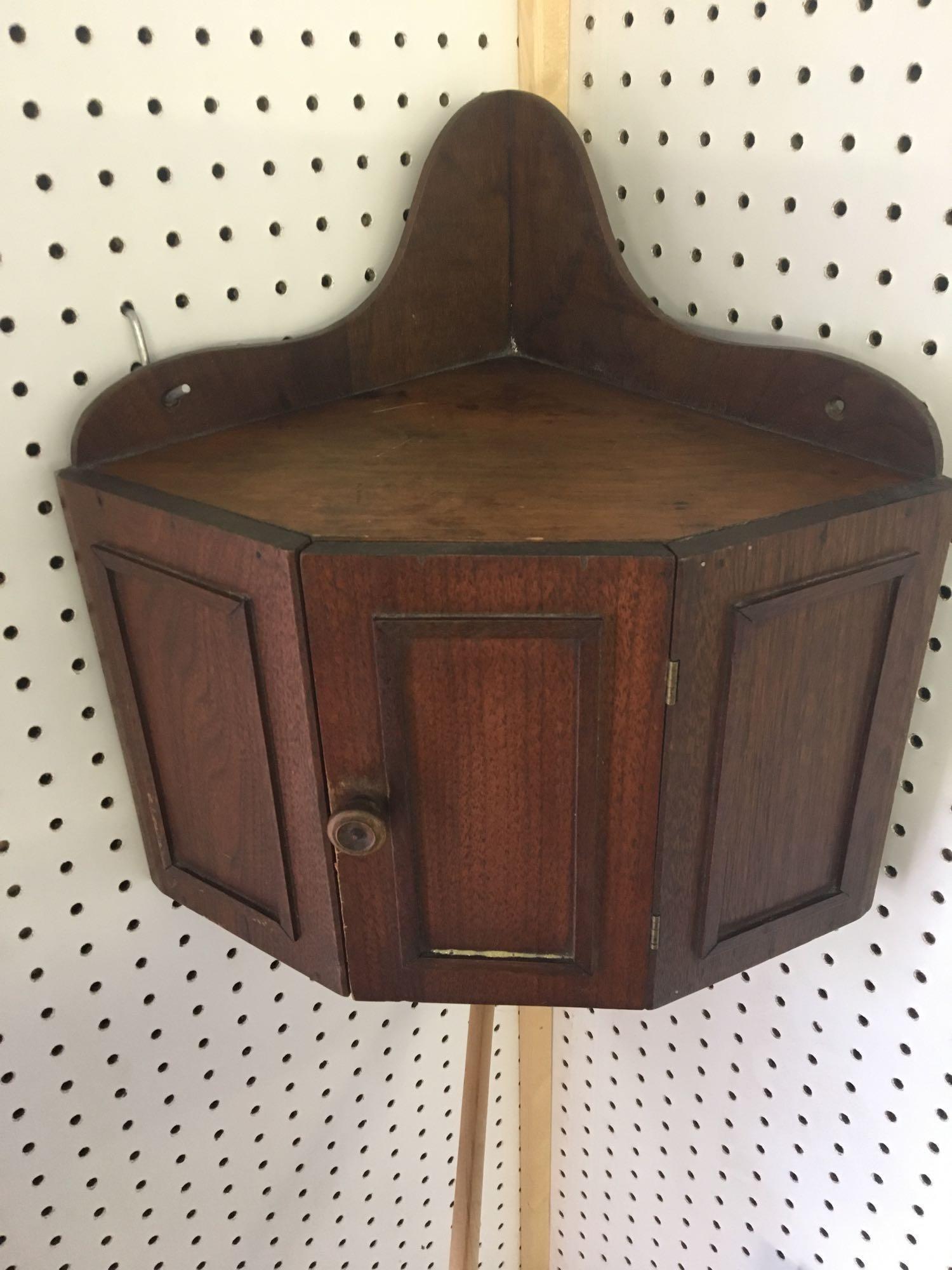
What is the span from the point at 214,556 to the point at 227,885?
240 mm

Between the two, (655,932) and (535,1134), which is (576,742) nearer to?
(655,932)

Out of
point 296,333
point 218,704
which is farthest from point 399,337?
point 218,704

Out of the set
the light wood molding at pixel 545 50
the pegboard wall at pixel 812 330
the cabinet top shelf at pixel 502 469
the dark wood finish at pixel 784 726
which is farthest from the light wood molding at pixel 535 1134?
the light wood molding at pixel 545 50

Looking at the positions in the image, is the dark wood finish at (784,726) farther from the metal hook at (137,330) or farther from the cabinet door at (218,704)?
the metal hook at (137,330)

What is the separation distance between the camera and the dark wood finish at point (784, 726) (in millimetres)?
507

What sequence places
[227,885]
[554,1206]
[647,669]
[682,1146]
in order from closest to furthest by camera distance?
[647,669] < [227,885] < [682,1146] < [554,1206]

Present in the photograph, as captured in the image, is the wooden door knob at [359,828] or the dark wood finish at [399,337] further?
the dark wood finish at [399,337]

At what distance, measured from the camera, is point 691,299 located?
73 cm

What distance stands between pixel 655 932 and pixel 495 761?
14cm

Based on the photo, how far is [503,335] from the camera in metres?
0.82

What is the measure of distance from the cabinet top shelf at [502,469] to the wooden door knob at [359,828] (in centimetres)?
14

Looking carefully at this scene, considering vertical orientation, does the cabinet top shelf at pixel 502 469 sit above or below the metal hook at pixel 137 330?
below

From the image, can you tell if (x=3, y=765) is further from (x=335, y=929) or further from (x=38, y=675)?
(x=335, y=929)

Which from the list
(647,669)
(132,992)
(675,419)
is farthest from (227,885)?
(675,419)
